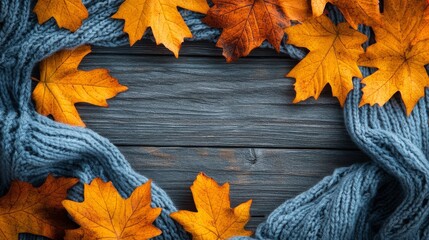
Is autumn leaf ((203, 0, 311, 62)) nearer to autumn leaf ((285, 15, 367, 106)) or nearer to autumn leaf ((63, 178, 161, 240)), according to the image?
autumn leaf ((285, 15, 367, 106))

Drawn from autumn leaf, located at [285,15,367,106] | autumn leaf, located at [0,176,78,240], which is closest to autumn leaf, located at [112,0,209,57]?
autumn leaf, located at [285,15,367,106]

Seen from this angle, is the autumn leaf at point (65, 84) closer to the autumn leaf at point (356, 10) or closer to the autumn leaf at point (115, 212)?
the autumn leaf at point (115, 212)

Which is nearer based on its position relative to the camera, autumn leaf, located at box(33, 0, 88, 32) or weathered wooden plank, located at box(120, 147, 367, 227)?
autumn leaf, located at box(33, 0, 88, 32)

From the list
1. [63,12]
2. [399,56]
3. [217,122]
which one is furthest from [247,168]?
[63,12]

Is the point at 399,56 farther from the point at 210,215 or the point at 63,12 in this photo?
the point at 63,12

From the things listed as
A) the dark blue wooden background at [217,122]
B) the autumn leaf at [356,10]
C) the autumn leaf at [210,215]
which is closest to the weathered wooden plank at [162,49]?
the dark blue wooden background at [217,122]

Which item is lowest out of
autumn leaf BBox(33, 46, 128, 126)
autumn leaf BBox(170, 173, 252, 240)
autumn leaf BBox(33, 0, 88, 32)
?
autumn leaf BBox(170, 173, 252, 240)

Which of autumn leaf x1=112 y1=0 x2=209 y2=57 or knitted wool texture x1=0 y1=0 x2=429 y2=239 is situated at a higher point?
autumn leaf x1=112 y1=0 x2=209 y2=57
